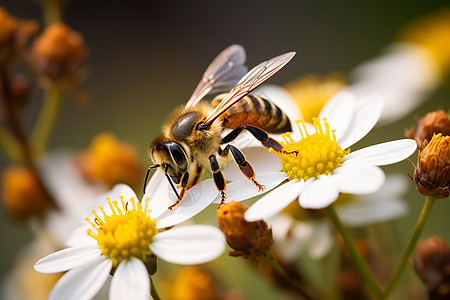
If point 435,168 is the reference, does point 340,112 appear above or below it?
above

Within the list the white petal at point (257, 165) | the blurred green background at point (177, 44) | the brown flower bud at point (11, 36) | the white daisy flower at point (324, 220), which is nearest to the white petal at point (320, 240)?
the white daisy flower at point (324, 220)

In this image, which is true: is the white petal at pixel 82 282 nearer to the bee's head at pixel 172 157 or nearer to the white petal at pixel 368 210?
the bee's head at pixel 172 157

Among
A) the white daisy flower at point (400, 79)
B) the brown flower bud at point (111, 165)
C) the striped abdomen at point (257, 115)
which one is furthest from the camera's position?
the white daisy flower at point (400, 79)

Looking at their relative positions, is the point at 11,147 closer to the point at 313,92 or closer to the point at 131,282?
the point at 131,282

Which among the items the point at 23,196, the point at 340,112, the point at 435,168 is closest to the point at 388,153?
the point at 435,168

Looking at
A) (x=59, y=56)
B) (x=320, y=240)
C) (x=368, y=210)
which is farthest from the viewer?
(x=59, y=56)

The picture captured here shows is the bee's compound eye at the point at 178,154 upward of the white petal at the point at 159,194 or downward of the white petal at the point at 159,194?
upward

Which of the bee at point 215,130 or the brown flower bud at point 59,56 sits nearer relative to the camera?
the bee at point 215,130
